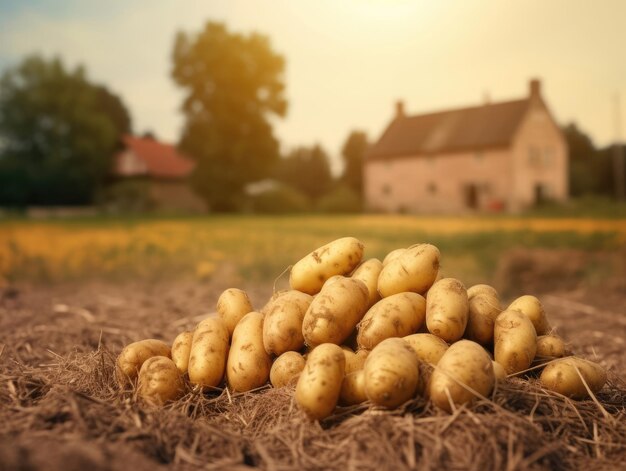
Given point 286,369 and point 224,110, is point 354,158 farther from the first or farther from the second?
point 286,369

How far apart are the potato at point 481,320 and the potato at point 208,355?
1.58 meters

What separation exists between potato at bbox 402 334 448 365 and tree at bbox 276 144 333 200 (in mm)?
53933

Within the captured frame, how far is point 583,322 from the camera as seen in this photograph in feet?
23.9

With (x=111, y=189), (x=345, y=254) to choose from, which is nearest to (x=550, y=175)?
(x=111, y=189)

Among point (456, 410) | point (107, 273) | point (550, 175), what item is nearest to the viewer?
point (456, 410)

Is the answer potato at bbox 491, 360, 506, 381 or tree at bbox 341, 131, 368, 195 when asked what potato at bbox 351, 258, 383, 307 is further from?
tree at bbox 341, 131, 368, 195

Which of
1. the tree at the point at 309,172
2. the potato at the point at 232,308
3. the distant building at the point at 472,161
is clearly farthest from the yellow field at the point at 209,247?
the tree at the point at 309,172

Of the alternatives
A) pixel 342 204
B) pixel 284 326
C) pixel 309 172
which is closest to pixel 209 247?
pixel 284 326

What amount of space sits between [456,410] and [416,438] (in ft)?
0.88

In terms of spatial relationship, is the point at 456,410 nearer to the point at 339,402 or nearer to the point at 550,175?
the point at 339,402

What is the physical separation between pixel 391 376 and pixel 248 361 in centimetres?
110

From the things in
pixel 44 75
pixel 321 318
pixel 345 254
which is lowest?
pixel 321 318

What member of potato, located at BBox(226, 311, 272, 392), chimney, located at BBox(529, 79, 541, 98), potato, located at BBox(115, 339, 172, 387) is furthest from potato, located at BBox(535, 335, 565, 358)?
chimney, located at BBox(529, 79, 541, 98)

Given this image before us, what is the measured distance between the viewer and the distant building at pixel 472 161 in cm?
3369
